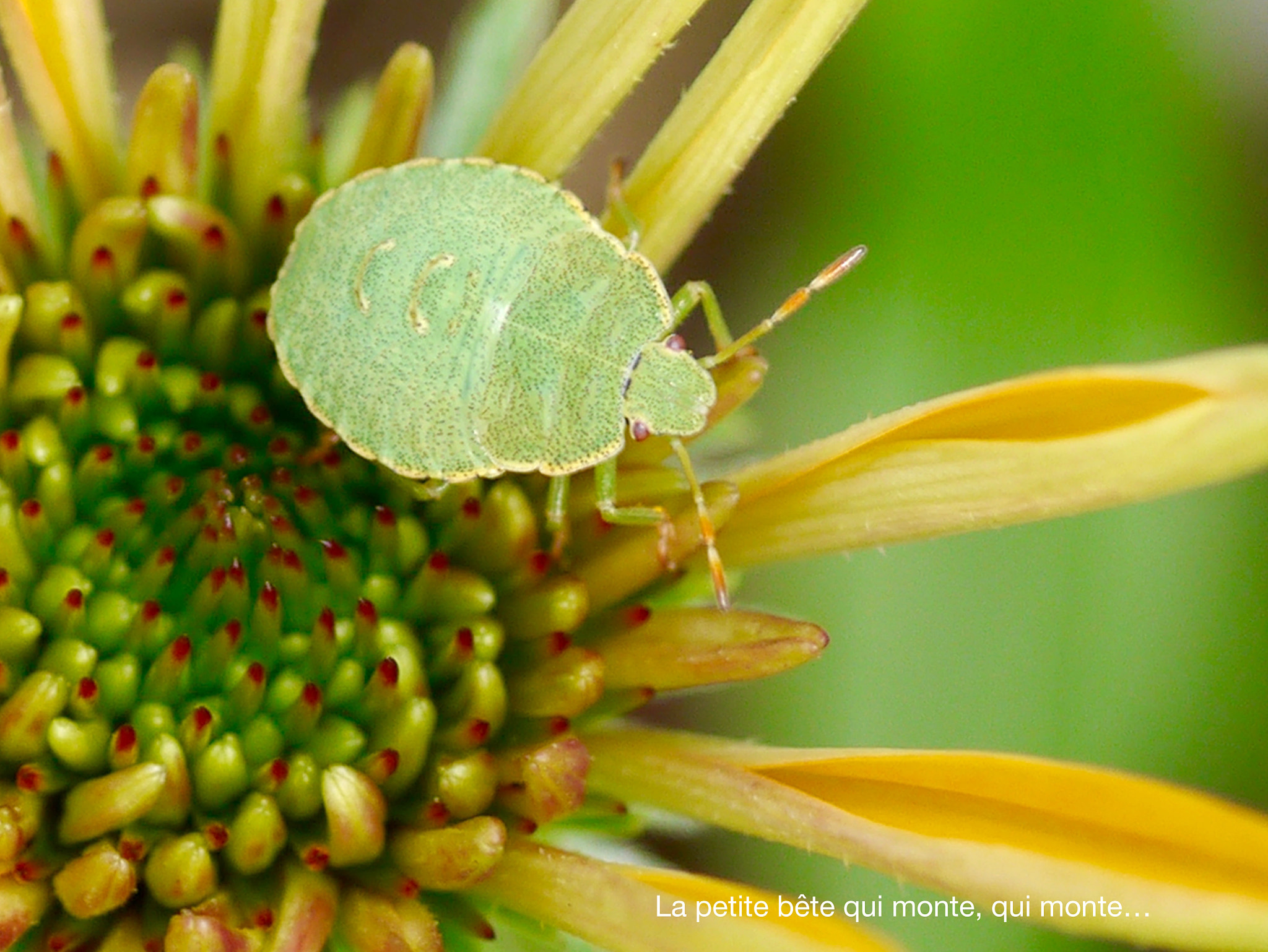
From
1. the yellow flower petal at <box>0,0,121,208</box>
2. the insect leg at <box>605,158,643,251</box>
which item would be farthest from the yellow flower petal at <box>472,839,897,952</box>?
the yellow flower petal at <box>0,0,121,208</box>

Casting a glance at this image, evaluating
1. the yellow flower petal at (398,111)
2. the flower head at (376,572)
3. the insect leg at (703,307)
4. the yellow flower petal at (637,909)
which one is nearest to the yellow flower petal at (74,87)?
the flower head at (376,572)

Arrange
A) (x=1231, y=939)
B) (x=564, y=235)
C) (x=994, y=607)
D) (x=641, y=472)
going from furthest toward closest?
(x=994, y=607)
(x=641, y=472)
(x=564, y=235)
(x=1231, y=939)

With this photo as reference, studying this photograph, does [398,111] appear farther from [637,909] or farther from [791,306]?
[637,909]

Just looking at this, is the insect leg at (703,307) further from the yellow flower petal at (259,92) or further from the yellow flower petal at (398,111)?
the yellow flower petal at (259,92)

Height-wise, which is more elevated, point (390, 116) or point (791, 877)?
point (390, 116)

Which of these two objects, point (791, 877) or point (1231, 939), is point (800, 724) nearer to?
point (791, 877)

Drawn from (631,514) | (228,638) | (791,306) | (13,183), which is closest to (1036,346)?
(791,306)

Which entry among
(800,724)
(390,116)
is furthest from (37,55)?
(800,724)
